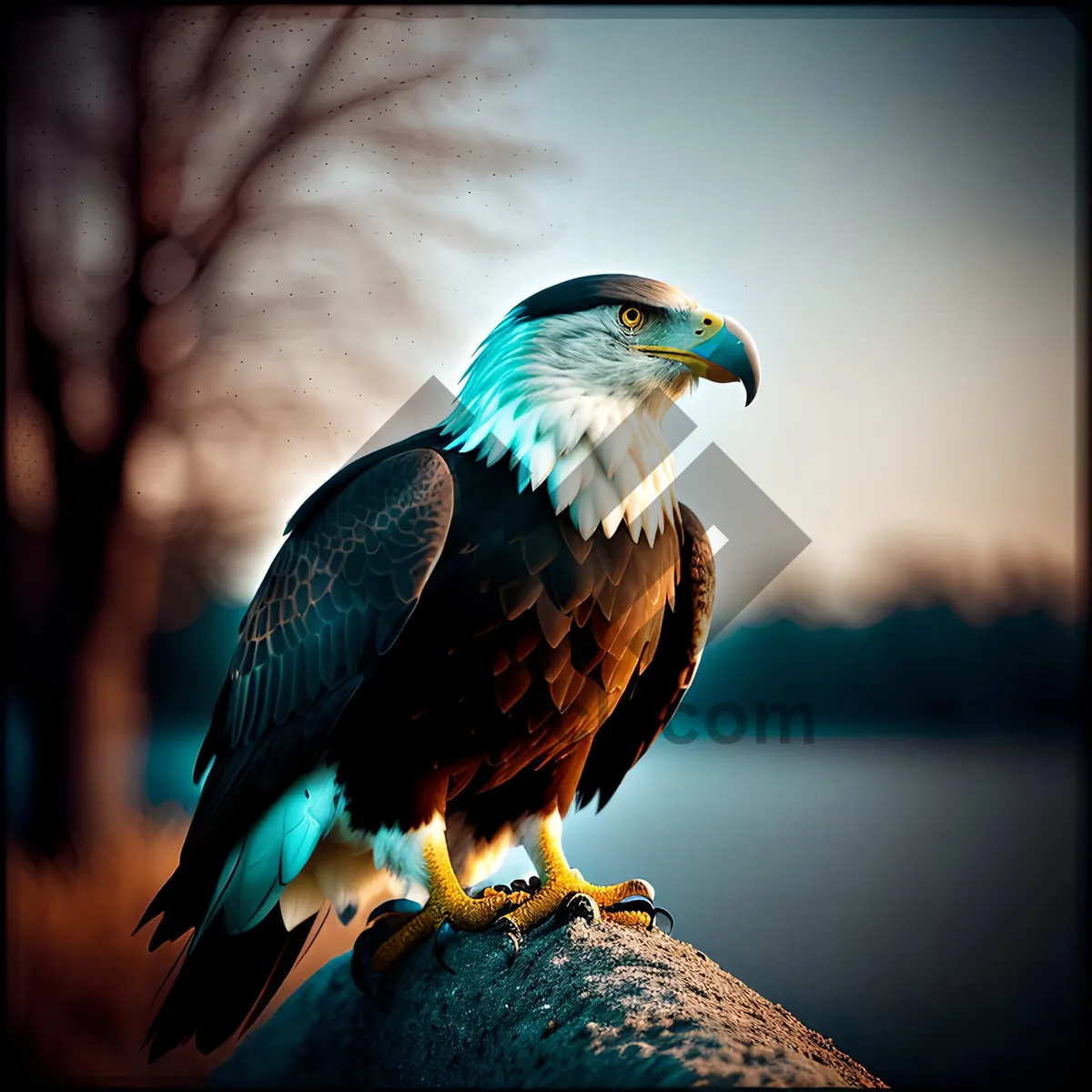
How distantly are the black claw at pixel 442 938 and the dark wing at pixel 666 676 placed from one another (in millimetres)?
471

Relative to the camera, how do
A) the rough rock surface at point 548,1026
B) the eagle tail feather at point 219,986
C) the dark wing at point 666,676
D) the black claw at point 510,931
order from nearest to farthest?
1. the rough rock surface at point 548,1026
2. the black claw at point 510,931
3. the eagle tail feather at point 219,986
4. the dark wing at point 666,676

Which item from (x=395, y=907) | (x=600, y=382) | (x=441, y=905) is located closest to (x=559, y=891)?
(x=441, y=905)

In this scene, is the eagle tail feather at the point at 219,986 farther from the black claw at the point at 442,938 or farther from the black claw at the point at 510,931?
the black claw at the point at 510,931

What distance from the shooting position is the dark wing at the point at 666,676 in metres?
1.93

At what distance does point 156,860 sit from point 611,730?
4.31ft

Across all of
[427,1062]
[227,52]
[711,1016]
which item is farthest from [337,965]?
[227,52]

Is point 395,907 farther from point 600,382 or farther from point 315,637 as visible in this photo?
point 600,382

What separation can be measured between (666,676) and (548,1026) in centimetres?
76

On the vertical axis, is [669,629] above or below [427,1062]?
above

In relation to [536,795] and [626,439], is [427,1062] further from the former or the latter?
[626,439]

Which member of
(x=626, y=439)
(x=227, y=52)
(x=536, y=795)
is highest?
(x=227, y=52)

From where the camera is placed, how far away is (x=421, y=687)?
1647 millimetres

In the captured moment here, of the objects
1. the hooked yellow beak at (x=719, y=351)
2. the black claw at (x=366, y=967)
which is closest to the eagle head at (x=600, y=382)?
the hooked yellow beak at (x=719, y=351)

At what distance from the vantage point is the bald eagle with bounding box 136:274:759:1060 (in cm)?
165
